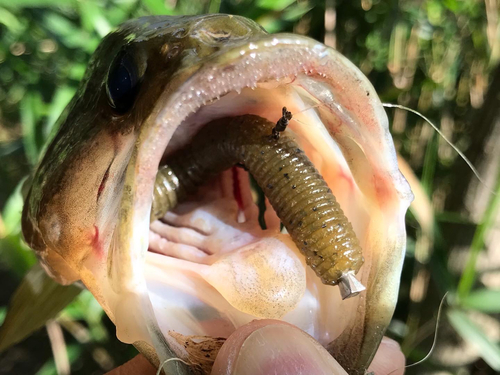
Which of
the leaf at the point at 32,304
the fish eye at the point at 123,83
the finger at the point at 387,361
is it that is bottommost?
the leaf at the point at 32,304

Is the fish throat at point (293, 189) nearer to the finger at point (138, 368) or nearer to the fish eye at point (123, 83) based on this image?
the fish eye at point (123, 83)

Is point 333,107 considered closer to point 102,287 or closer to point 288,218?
point 288,218

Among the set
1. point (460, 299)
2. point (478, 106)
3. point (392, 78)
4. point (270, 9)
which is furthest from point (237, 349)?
point (478, 106)

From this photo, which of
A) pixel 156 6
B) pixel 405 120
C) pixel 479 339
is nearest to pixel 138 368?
pixel 479 339

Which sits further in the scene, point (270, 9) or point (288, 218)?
point (270, 9)

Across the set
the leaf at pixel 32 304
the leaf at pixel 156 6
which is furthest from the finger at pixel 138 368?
the leaf at pixel 156 6

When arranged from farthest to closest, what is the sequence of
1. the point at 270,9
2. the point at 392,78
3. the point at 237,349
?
the point at 392,78
the point at 270,9
the point at 237,349

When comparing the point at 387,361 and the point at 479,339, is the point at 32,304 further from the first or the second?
the point at 479,339
